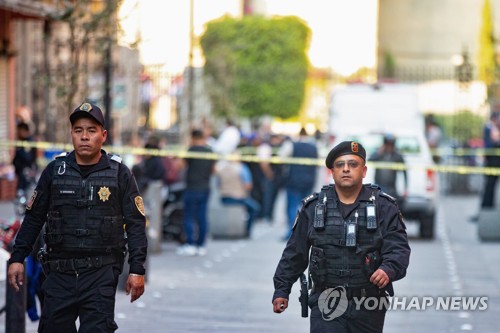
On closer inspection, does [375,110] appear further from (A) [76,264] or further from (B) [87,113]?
(A) [76,264]

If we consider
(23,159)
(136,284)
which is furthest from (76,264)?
(23,159)

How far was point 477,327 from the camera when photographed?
11.0 m

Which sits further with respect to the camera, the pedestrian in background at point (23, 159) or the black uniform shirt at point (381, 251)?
the pedestrian in background at point (23, 159)

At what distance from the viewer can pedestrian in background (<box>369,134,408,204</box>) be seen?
59.5 ft

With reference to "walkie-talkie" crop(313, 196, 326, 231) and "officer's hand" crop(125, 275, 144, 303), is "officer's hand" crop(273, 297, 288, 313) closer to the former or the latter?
"walkie-talkie" crop(313, 196, 326, 231)

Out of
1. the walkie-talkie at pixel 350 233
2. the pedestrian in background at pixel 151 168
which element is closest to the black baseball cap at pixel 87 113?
the walkie-talkie at pixel 350 233

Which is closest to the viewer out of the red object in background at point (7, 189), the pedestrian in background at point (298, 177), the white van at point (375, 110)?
the pedestrian in background at point (298, 177)

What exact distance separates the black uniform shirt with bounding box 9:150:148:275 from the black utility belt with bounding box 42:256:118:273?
0.20 m

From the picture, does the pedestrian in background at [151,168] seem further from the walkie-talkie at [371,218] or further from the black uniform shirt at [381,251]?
the walkie-talkie at [371,218]

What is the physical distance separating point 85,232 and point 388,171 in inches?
448

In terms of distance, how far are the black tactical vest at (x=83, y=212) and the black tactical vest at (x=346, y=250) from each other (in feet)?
4.03

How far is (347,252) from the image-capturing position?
6.91 meters

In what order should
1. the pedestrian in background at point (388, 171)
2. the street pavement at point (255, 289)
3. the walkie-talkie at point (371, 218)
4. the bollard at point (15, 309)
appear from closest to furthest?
the walkie-talkie at point (371, 218), the bollard at point (15, 309), the street pavement at point (255, 289), the pedestrian in background at point (388, 171)

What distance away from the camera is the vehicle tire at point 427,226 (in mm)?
20328
